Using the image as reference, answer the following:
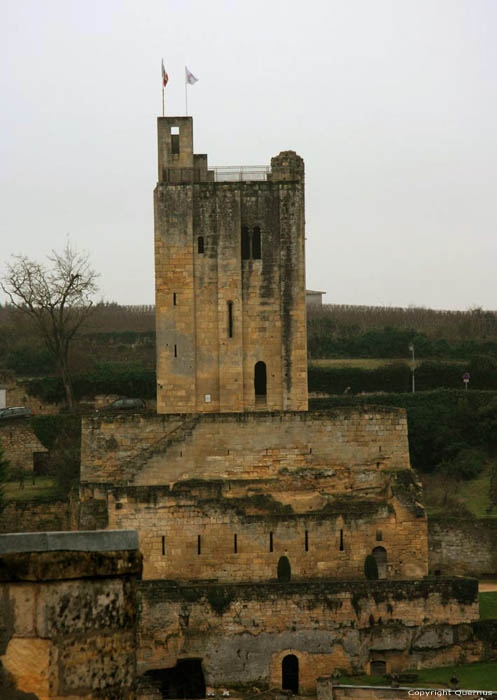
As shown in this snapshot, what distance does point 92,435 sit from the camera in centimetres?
4184

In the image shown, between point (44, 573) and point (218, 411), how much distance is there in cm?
3620

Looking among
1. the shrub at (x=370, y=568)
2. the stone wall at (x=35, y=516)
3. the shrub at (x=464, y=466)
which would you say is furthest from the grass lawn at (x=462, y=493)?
the stone wall at (x=35, y=516)

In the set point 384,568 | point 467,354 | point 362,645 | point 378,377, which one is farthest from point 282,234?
point 467,354

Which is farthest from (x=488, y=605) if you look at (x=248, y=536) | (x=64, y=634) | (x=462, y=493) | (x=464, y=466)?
(x=64, y=634)

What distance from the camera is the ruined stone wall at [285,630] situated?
3497 centimetres

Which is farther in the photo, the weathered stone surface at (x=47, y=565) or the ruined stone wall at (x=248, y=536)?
the ruined stone wall at (x=248, y=536)

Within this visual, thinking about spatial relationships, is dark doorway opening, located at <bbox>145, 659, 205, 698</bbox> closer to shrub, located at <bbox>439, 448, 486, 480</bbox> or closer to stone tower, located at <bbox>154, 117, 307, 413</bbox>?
stone tower, located at <bbox>154, 117, 307, 413</bbox>

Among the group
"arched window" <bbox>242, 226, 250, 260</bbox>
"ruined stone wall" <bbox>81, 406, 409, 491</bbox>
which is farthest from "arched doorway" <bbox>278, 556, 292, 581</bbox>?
"arched window" <bbox>242, 226, 250, 260</bbox>

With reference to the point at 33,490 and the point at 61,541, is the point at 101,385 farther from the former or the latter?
the point at 61,541

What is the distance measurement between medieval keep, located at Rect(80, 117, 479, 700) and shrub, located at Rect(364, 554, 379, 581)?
0.67 feet

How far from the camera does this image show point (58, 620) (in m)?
8.81

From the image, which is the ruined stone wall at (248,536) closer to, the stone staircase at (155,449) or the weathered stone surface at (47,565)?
the stone staircase at (155,449)

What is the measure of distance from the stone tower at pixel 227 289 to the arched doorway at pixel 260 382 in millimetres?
46

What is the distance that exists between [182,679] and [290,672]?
116 inches
